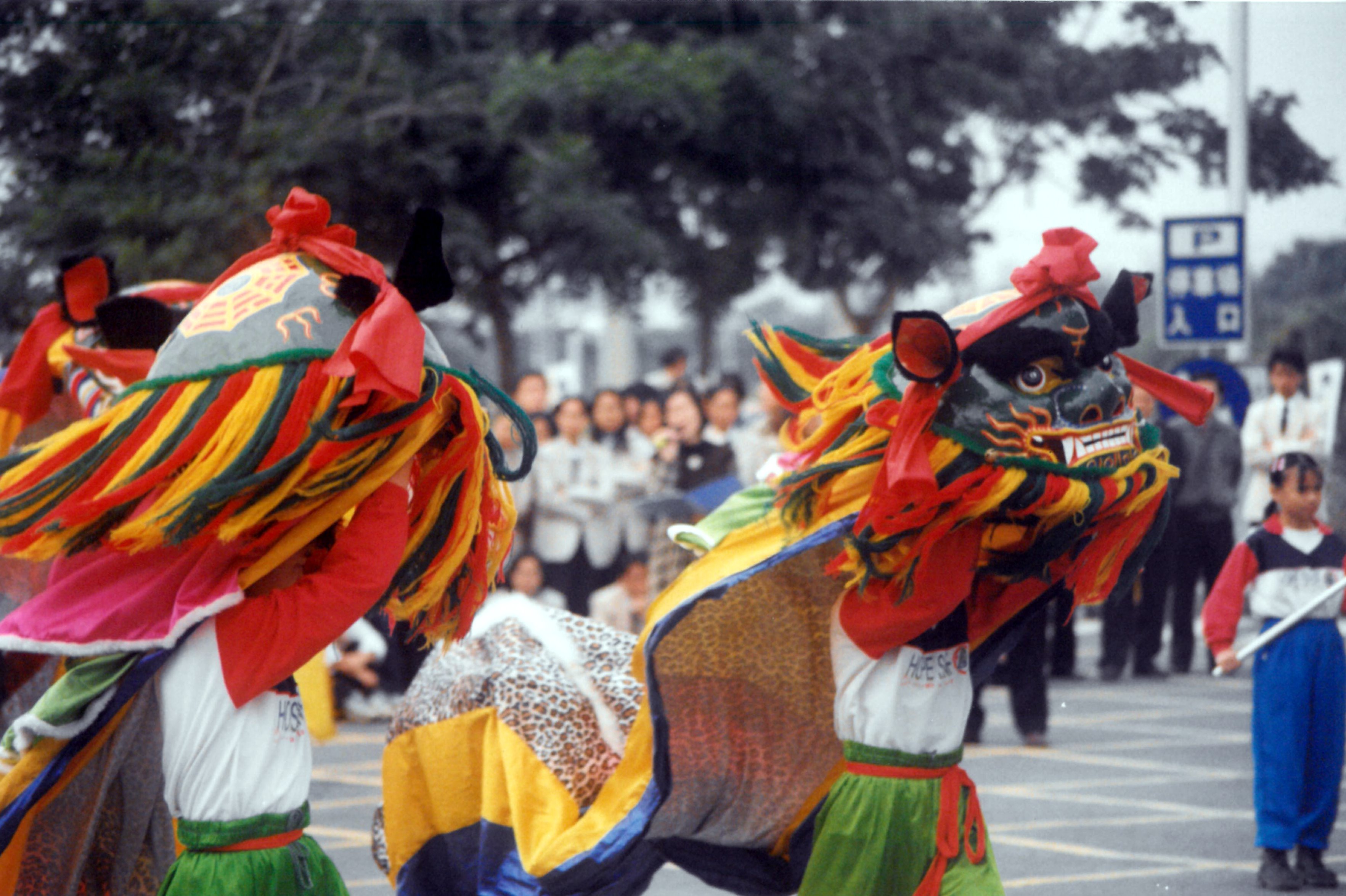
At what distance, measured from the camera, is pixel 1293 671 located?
555 centimetres

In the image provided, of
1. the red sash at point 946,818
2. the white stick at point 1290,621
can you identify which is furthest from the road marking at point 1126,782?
the red sash at point 946,818

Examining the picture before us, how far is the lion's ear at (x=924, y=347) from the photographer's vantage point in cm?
336

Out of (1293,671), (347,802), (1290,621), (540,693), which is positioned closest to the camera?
(540,693)

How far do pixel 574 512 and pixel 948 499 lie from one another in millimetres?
5896

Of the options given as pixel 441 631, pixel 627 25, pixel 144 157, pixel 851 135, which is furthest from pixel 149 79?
pixel 441 631

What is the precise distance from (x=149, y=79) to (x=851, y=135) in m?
7.27

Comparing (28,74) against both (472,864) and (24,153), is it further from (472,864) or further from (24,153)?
(472,864)

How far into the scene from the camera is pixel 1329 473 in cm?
1181

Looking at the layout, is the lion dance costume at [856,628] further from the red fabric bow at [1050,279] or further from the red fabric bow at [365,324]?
the red fabric bow at [365,324]

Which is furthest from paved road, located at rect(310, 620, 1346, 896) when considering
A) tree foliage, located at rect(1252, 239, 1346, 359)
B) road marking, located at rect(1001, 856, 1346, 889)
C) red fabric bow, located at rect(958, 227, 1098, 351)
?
tree foliage, located at rect(1252, 239, 1346, 359)

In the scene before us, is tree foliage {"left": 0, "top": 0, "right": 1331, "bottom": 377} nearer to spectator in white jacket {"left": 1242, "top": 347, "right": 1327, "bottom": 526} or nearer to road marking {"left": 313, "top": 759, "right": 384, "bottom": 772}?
spectator in white jacket {"left": 1242, "top": 347, "right": 1327, "bottom": 526}

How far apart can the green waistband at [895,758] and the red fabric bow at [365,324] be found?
133 cm

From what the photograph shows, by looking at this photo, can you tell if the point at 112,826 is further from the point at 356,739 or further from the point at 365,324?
the point at 356,739

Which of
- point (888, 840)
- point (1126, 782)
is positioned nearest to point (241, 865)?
point (888, 840)
